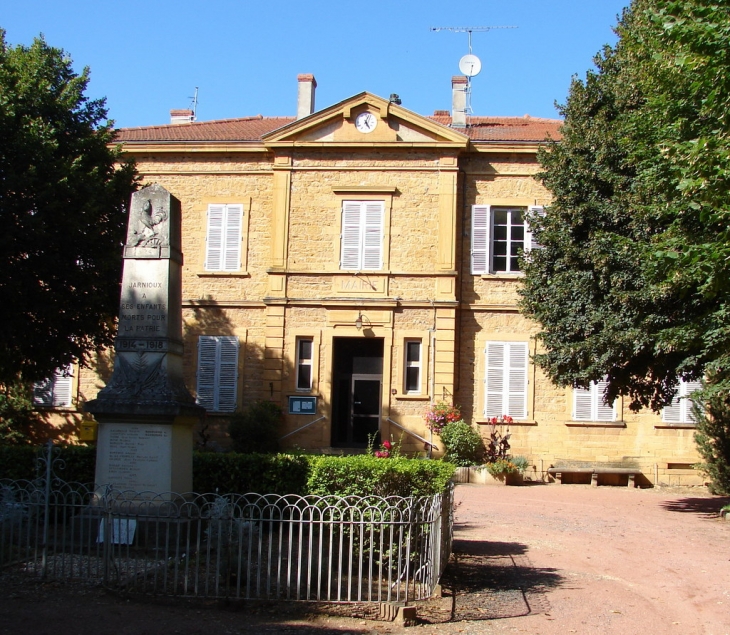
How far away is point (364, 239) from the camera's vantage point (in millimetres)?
20500

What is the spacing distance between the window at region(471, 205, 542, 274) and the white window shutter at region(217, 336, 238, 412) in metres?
6.18

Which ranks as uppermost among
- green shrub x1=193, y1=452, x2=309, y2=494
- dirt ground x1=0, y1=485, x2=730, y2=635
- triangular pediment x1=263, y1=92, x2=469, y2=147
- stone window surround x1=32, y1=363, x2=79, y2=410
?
triangular pediment x1=263, y1=92, x2=469, y2=147

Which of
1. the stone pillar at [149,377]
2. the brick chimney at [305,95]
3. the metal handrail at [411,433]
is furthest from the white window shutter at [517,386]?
the stone pillar at [149,377]

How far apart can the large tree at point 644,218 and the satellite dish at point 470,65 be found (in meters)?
8.26

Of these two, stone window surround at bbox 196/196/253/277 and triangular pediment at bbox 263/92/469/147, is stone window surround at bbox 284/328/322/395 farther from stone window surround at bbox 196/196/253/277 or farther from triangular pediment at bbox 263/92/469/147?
triangular pediment at bbox 263/92/469/147

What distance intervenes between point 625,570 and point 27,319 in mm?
10688

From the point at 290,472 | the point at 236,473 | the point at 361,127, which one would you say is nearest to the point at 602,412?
the point at 361,127

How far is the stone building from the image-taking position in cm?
1986

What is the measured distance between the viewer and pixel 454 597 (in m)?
7.93

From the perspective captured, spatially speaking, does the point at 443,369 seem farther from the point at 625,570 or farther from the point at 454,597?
the point at 454,597

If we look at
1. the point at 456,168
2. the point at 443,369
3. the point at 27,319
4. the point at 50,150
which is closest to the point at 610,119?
the point at 456,168

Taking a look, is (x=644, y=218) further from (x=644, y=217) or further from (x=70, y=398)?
(x=70, y=398)

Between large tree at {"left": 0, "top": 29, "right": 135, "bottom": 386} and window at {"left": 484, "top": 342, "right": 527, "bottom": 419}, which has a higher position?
large tree at {"left": 0, "top": 29, "right": 135, "bottom": 386}

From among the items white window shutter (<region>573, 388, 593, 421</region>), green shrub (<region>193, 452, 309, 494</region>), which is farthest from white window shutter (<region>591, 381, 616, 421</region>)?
green shrub (<region>193, 452, 309, 494</region>)
